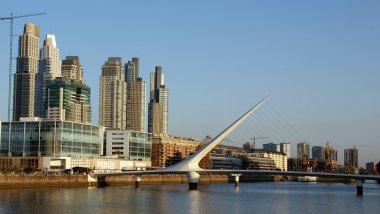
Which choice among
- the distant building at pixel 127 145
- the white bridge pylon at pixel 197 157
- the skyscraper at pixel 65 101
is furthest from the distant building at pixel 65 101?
the white bridge pylon at pixel 197 157

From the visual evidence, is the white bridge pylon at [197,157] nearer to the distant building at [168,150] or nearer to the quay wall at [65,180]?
the quay wall at [65,180]

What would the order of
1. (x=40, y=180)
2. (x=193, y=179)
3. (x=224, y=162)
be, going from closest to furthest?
(x=40, y=180) → (x=193, y=179) → (x=224, y=162)

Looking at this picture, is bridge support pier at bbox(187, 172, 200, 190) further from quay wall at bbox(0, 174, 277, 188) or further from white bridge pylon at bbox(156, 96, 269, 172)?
quay wall at bbox(0, 174, 277, 188)

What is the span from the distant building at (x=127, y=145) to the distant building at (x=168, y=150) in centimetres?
3701

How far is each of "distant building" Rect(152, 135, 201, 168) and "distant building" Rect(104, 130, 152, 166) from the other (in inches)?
1457

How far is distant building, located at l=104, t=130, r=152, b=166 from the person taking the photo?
11388cm

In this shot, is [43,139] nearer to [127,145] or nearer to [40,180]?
[40,180]

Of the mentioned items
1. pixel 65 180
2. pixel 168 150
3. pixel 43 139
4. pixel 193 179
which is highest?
pixel 43 139

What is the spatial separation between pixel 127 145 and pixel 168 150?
48400 mm

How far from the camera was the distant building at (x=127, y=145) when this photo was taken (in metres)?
114

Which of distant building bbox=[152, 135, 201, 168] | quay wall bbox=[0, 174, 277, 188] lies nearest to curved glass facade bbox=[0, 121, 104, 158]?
quay wall bbox=[0, 174, 277, 188]

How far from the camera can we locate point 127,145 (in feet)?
374

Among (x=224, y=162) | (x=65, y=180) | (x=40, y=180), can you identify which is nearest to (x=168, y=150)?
(x=224, y=162)

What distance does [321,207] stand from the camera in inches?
1967
